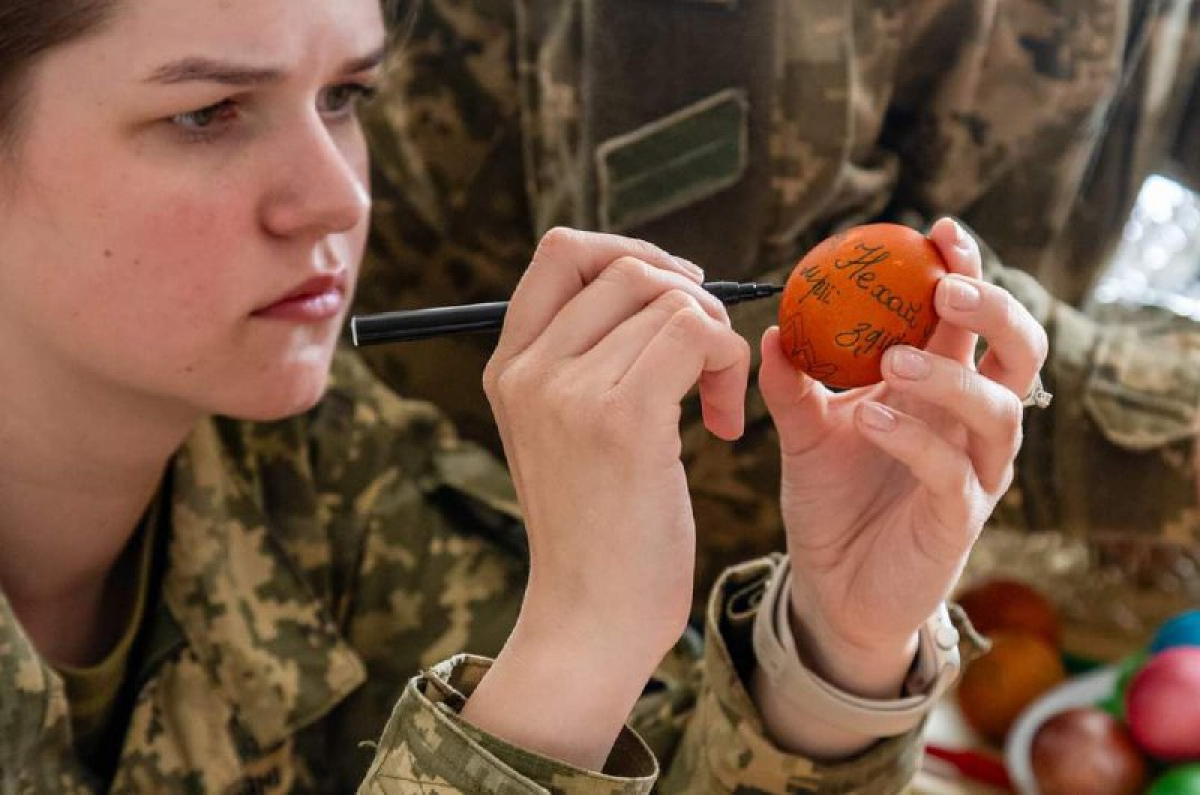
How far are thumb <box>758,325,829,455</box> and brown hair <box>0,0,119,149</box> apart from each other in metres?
0.42

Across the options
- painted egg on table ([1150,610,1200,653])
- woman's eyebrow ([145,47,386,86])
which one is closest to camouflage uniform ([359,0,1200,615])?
painted egg on table ([1150,610,1200,653])

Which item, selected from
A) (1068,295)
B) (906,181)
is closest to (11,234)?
(906,181)

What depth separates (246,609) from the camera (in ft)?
3.16

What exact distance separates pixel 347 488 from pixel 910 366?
549 millimetres

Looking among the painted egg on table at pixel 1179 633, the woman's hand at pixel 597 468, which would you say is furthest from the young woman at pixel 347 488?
the painted egg on table at pixel 1179 633

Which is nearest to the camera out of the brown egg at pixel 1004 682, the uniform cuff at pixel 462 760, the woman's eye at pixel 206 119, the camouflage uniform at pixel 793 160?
the uniform cuff at pixel 462 760

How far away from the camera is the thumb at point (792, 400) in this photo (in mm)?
754

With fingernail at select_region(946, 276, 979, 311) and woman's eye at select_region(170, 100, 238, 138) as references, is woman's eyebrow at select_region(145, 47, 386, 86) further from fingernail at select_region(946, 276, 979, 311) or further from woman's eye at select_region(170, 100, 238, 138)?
fingernail at select_region(946, 276, 979, 311)

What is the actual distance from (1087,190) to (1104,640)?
45cm

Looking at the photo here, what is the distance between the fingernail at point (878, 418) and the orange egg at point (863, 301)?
2 cm

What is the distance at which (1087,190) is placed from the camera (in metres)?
1.22

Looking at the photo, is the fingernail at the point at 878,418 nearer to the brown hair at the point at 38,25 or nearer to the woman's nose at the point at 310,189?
the woman's nose at the point at 310,189

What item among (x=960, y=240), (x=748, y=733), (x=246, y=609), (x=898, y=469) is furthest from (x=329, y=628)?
(x=960, y=240)

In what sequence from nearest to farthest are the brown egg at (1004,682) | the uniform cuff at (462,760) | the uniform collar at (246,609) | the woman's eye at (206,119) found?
1. the uniform cuff at (462,760)
2. the woman's eye at (206,119)
3. the uniform collar at (246,609)
4. the brown egg at (1004,682)
